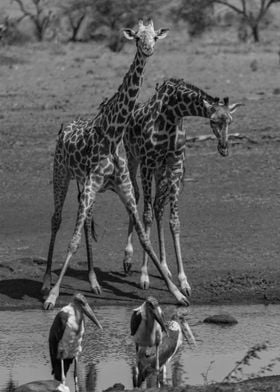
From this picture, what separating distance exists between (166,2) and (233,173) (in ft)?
131

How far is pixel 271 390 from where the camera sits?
6.29m

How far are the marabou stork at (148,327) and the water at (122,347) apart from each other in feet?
0.77

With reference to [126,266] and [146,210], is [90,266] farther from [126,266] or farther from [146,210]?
[146,210]

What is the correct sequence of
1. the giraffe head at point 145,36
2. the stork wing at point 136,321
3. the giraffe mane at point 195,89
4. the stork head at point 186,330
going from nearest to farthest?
the stork wing at point 136,321 → the stork head at point 186,330 → the giraffe head at point 145,36 → the giraffe mane at point 195,89

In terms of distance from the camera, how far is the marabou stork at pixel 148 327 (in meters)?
7.61

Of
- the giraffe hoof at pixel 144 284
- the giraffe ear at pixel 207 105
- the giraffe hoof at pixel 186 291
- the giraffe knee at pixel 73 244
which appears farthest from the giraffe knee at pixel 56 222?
the giraffe ear at pixel 207 105

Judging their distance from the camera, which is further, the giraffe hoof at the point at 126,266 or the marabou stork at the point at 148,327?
the giraffe hoof at the point at 126,266

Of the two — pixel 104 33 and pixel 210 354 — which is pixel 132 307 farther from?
pixel 104 33

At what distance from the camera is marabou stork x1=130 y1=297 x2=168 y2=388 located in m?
7.61

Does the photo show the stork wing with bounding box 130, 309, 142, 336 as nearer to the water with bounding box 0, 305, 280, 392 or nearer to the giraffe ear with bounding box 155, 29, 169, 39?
the water with bounding box 0, 305, 280, 392

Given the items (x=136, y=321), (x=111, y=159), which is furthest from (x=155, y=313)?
(x=111, y=159)

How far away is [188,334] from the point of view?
27.8ft

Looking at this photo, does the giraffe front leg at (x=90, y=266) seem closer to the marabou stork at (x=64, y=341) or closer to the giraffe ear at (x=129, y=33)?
the giraffe ear at (x=129, y=33)

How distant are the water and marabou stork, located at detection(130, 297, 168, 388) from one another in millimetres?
233
